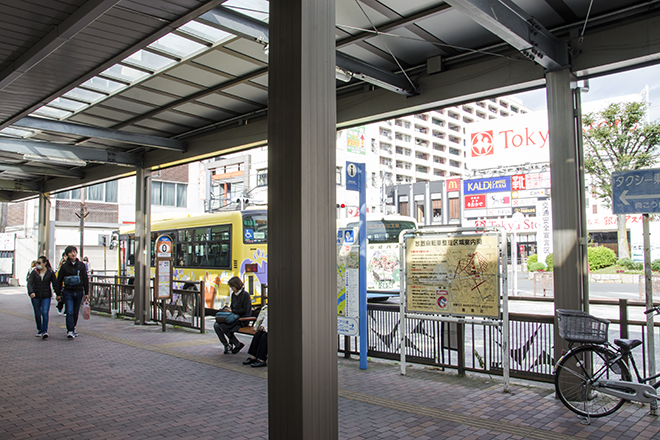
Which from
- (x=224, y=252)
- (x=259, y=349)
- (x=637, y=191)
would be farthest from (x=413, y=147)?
(x=637, y=191)

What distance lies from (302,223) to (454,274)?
14.3 ft

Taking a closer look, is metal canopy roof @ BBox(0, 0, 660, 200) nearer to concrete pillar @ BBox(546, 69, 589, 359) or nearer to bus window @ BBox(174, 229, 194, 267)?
concrete pillar @ BBox(546, 69, 589, 359)

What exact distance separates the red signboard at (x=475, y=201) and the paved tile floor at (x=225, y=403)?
20876 mm

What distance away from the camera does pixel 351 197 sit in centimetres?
5231

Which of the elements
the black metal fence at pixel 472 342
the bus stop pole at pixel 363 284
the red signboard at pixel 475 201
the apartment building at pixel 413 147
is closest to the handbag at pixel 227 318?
the black metal fence at pixel 472 342

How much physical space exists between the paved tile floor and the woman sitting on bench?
0.24 m

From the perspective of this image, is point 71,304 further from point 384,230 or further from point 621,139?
point 621,139

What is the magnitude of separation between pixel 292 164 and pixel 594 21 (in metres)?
4.83

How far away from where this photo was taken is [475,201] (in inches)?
1083

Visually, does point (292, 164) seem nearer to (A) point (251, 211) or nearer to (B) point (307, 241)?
(B) point (307, 241)

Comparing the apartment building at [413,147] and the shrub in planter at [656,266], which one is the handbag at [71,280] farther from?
the apartment building at [413,147]

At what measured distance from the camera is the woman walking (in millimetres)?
10516

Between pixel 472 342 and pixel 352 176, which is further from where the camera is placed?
pixel 352 176

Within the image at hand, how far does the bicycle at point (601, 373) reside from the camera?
5.17 m
